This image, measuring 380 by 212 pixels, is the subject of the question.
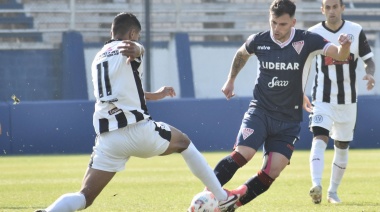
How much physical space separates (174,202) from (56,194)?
189 cm

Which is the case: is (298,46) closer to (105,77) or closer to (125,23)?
(125,23)

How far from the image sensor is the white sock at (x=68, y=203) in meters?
7.43

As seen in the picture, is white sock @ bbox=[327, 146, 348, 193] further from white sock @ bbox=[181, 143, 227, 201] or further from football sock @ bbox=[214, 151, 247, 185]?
white sock @ bbox=[181, 143, 227, 201]

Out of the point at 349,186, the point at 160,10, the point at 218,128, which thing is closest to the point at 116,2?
the point at 160,10

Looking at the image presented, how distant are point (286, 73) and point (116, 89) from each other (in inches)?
76.1

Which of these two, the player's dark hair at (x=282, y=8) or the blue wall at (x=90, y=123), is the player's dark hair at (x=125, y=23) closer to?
the player's dark hair at (x=282, y=8)

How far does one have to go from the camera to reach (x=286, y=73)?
9023 millimetres

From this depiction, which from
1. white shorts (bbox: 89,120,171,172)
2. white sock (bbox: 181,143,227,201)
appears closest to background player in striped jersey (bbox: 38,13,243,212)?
white shorts (bbox: 89,120,171,172)

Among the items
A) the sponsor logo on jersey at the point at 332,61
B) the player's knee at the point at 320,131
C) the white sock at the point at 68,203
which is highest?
the sponsor logo on jersey at the point at 332,61

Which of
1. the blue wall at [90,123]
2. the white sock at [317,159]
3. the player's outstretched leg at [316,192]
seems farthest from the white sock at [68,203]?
the blue wall at [90,123]

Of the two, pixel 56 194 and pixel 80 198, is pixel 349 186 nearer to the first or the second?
pixel 56 194

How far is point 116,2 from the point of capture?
22281 millimetres

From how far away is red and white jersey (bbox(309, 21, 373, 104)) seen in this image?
11172 mm

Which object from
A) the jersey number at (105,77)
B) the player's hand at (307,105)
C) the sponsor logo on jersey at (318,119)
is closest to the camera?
the jersey number at (105,77)
